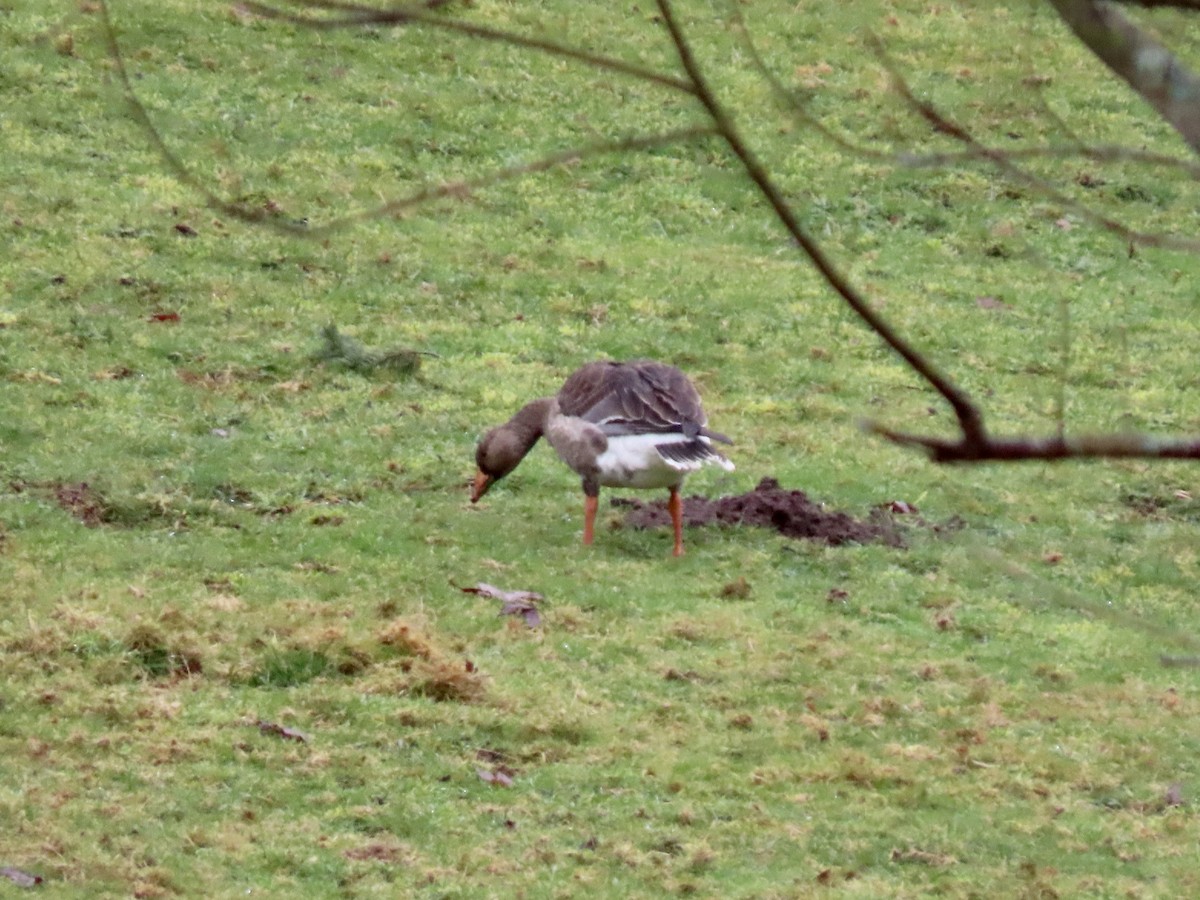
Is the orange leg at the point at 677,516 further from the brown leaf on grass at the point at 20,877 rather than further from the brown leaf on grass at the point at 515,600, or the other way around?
the brown leaf on grass at the point at 20,877

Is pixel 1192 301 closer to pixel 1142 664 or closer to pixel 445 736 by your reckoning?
pixel 1142 664

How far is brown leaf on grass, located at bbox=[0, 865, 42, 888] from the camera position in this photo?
697 cm

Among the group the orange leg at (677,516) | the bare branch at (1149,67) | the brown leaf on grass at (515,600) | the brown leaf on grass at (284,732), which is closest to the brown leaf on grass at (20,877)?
the brown leaf on grass at (284,732)

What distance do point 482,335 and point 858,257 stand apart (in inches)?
171

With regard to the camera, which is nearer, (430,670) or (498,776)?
(498,776)

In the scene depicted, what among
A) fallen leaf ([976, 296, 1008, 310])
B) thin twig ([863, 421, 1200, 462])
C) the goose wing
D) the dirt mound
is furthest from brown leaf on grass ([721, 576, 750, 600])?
thin twig ([863, 421, 1200, 462])

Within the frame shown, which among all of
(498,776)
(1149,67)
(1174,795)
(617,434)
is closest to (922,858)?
(1174,795)

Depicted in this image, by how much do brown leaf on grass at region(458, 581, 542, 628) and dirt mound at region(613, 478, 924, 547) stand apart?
1.79 meters

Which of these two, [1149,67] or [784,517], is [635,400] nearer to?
[784,517]

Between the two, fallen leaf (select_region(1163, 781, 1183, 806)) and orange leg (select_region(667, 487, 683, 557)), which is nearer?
fallen leaf (select_region(1163, 781, 1183, 806))

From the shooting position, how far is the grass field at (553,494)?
26.2 ft

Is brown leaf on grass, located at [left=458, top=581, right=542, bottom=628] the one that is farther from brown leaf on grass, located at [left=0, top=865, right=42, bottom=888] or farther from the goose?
brown leaf on grass, located at [left=0, top=865, right=42, bottom=888]

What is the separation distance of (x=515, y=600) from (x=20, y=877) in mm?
3925

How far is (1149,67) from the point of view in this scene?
8.57 ft
